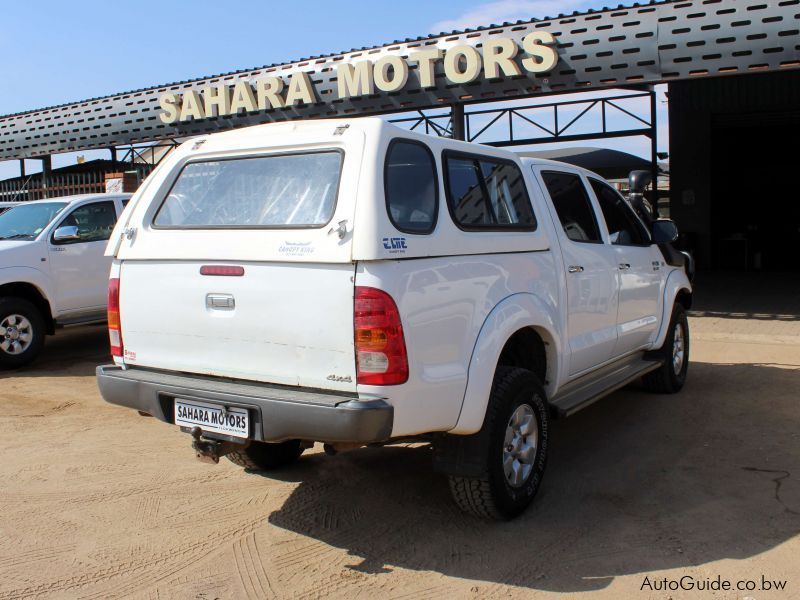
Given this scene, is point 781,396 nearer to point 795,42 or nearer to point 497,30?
point 795,42

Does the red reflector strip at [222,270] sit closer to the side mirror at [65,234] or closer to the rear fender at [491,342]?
the rear fender at [491,342]

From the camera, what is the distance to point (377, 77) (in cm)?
1196

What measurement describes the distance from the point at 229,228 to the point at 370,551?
1.73 m

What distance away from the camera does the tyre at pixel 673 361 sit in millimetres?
6496

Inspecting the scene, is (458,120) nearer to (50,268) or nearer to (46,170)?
(50,268)

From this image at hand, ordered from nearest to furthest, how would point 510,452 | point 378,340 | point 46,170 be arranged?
point 378,340 < point 510,452 < point 46,170

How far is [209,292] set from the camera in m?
3.73

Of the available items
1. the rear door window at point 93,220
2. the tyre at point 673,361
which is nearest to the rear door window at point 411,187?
the tyre at point 673,361

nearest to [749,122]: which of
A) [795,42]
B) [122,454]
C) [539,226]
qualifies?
[795,42]

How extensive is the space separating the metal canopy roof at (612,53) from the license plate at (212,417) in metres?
→ 8.42

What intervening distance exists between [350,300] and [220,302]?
0.75 meters

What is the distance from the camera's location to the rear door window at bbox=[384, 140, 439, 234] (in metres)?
3.54

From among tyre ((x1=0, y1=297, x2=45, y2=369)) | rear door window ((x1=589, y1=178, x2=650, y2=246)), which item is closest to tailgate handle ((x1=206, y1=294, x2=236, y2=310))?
rear door window ((x1=589, y1=178, x2=650, y2=246))

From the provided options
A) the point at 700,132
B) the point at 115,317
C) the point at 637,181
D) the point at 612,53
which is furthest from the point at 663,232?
the point at 700,132
